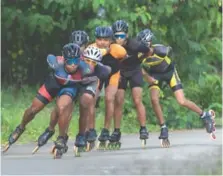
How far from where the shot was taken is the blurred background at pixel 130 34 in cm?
1480

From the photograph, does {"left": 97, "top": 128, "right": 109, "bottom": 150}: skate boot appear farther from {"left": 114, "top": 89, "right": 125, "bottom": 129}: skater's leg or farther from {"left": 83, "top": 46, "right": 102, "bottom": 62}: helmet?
{"left": 83, "top": 46, "right": 102, "bottom": 62}: helmet

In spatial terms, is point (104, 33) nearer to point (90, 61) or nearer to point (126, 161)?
point (90, 61)

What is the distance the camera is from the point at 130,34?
14.8 metres

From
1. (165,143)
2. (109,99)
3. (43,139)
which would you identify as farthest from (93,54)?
(165,143)

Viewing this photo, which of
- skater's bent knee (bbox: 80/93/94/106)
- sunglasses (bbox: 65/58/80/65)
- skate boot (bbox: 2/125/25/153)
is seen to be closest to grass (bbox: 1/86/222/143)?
skate boot (bbox: 2/125/25/153)

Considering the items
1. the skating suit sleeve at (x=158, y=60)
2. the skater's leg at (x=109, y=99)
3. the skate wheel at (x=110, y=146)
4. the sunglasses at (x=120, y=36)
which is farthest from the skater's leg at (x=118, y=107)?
the sunglasses at (x=120, y=36)

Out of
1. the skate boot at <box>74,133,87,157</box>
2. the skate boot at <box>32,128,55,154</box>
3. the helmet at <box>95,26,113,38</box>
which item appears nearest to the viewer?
the skate boot at <box>74,133,87,157</box>

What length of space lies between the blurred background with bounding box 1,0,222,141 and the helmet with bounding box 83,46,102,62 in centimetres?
332

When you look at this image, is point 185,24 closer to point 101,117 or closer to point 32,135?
point 101,117

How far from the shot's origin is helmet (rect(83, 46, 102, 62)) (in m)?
10.5

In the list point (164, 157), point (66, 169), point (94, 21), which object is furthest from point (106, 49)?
point (94, 21)

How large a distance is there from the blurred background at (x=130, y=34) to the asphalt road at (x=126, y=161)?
2.87 m

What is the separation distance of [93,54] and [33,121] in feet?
12.3

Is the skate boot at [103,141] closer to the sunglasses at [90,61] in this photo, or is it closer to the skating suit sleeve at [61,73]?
the sunglasses at [90,61]
